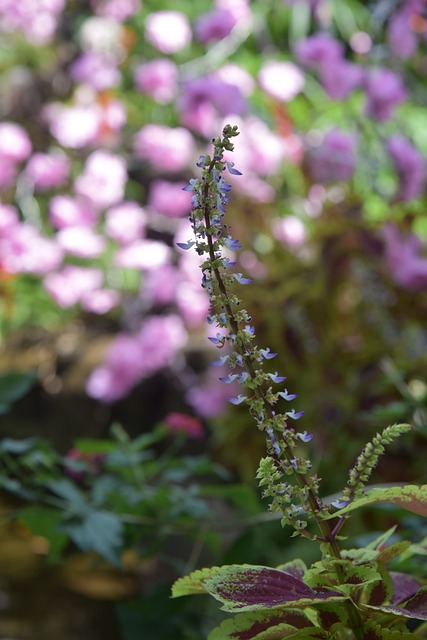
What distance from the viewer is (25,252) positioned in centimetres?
321

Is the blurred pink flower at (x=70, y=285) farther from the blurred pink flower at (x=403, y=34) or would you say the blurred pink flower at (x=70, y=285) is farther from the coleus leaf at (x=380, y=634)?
the coleus leaf at (x=380, y=634)

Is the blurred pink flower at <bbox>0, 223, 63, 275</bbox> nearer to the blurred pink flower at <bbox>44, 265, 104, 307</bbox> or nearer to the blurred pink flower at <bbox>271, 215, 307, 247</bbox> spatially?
the blurred pink flower at <bbox>44, 265, 104, 307</bbox>

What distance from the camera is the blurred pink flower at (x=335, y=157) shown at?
2207mm

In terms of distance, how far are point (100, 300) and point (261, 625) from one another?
284 centimetres

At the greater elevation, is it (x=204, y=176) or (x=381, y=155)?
(x=381, y=155)

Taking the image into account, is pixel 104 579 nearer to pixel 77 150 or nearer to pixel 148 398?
pixel 148 398

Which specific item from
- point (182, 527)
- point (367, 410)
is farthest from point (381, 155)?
point (182, 527)

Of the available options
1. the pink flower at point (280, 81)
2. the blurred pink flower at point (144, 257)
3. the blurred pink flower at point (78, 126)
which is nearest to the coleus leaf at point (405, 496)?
the pink flower at point (280, 81)

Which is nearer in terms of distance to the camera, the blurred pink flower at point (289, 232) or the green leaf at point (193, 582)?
the green leaf at point (193, 582)

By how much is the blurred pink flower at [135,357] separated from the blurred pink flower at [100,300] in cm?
60

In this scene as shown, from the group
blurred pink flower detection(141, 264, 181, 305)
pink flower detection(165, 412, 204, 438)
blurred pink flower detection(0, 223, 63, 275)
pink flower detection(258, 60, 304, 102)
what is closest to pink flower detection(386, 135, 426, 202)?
pink flower detection(258, 60, 304, 102)

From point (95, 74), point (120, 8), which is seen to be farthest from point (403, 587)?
point (120, 8)

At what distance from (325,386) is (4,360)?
1868 millimetres

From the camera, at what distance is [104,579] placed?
255 cm
